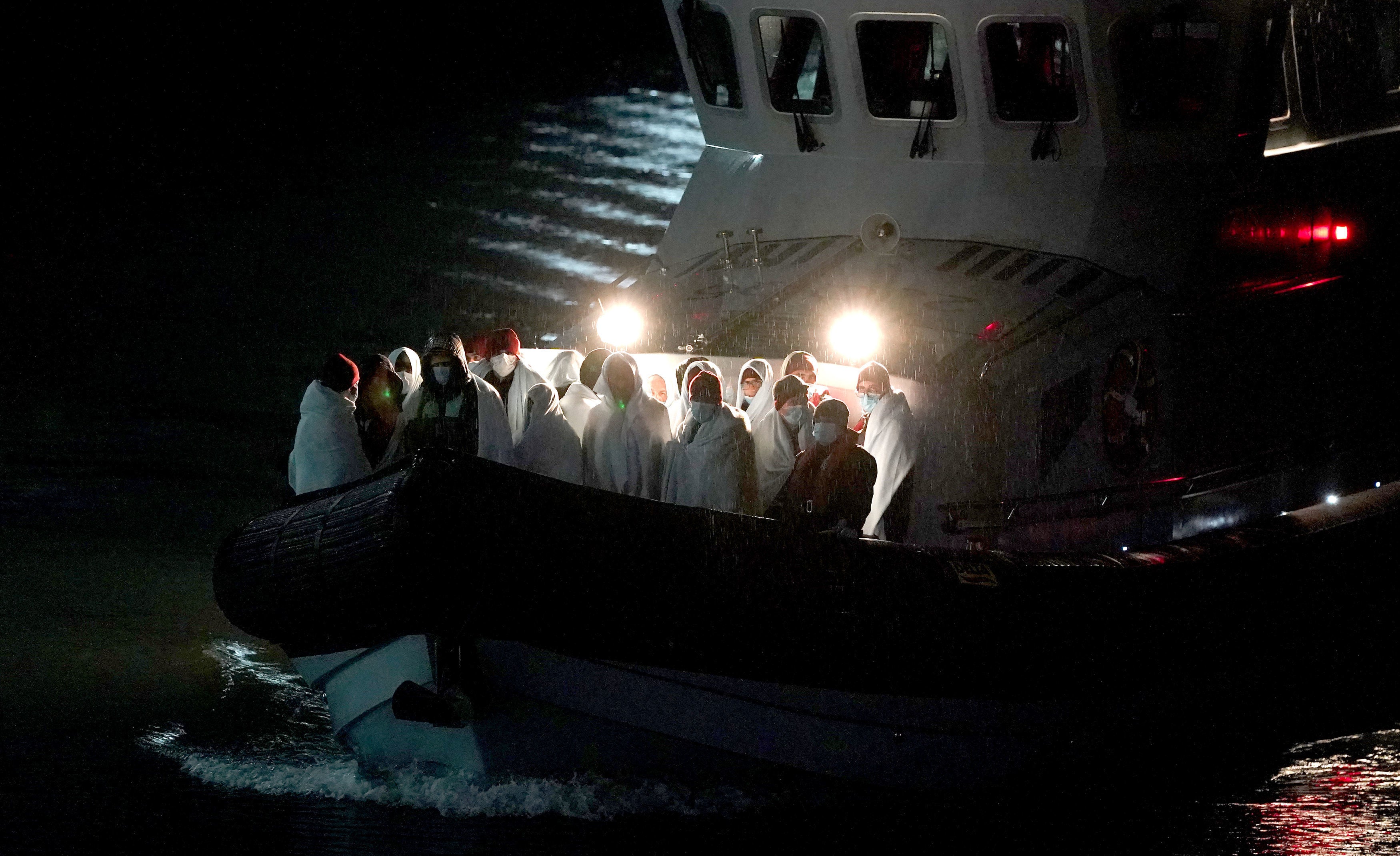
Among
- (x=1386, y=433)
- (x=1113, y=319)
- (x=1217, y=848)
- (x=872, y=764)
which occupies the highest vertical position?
(x=1113, y=319)

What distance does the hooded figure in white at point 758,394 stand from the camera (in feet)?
20.8

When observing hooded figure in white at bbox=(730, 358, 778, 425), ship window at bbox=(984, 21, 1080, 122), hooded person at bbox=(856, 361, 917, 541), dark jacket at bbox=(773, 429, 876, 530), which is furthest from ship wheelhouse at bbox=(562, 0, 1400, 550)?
dark jacket at bbox=(773, 429, 876, 530)

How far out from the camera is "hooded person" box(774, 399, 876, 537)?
5.24m

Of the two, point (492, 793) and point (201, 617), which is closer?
point (492, 793)

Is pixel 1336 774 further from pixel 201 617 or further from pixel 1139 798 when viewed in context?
pixel 201 617

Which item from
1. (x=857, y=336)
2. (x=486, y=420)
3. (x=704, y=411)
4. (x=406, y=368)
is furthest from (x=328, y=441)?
(x=857, y=336)

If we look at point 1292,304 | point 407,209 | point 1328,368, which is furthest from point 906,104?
point 407,209

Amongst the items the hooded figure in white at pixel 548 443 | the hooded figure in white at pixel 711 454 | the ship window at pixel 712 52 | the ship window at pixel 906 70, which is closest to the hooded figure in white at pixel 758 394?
the hooded figure in white at pixel 711 454

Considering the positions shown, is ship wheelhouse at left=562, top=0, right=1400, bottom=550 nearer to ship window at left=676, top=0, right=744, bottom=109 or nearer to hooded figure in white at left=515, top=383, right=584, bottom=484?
ship window at left=676, top=0, right=744, bottom=109

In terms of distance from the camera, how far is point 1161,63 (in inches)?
272

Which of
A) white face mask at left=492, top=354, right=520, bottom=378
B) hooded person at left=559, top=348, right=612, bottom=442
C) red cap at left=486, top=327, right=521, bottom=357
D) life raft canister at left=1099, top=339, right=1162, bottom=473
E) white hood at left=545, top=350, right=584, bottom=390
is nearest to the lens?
hooded person at left=559, top=348, right=612, bottom=442

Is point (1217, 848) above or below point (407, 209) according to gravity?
below

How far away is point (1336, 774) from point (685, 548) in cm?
389

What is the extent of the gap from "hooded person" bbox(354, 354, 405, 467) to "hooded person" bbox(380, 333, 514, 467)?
284mm
